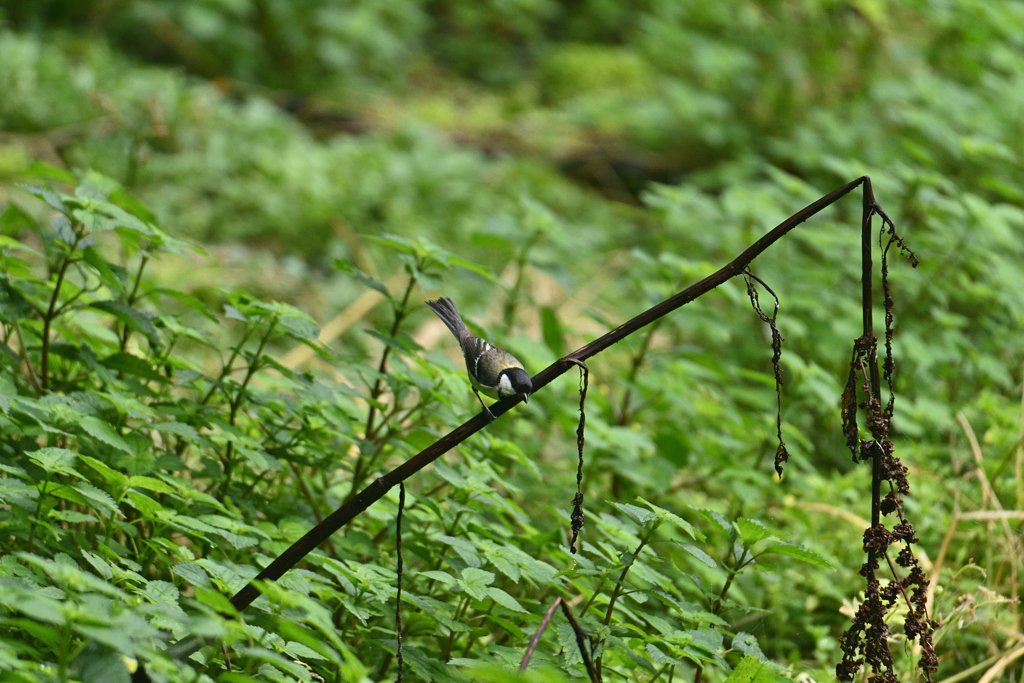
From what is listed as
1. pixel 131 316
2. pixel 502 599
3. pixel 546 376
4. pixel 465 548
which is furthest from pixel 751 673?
pixel 131 316

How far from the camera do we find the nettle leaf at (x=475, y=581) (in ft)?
4.69

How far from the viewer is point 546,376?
117 centimetres

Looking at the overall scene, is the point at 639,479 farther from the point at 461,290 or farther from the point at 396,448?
the point at 461,290

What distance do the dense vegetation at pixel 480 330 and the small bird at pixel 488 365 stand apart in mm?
218

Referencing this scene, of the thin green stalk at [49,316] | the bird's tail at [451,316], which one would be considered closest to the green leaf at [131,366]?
the thin green stalk at [49,316]

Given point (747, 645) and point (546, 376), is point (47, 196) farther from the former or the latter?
point (747, 645)

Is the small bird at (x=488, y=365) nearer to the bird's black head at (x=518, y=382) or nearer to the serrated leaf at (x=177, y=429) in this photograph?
the bird's black head at (x=518, y=382)

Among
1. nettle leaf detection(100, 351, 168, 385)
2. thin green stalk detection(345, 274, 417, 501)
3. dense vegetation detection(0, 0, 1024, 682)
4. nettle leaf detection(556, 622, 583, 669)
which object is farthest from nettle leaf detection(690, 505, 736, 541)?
nettle leaf detection(100, 351, 168, 385)

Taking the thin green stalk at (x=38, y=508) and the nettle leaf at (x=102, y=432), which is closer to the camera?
the thin green stalk at (x=38, y=508)

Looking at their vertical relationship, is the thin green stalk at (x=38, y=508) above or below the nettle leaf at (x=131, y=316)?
below

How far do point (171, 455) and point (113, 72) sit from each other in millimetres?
5675

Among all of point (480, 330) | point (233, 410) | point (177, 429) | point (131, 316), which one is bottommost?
point (177, 429)

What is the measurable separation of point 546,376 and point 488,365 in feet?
1.62

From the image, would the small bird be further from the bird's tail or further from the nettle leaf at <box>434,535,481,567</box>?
the nettle leaf at <box>434,535,481,567</box>
